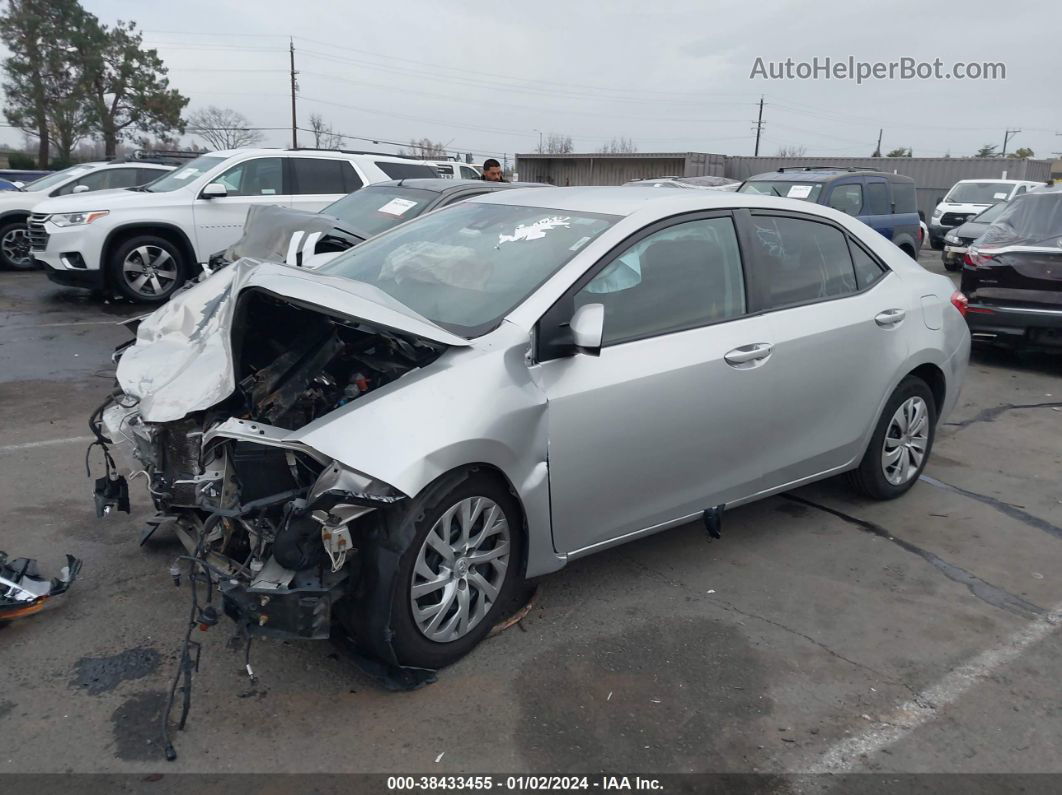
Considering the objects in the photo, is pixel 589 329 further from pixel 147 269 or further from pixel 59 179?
pixel 59 179

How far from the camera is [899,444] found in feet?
16.5

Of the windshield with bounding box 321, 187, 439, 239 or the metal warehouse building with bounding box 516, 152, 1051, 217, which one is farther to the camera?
the metal warehouse building with bounding box 516, 152, 1051, 217

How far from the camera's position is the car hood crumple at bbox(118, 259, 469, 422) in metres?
3.13

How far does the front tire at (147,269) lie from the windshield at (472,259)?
6.90 m

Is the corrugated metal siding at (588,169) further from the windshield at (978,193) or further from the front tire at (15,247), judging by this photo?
the front tire at (15,247)

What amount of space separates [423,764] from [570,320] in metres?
1.71

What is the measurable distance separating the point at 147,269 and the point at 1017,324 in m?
9.65

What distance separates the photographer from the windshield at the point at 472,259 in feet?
11.8

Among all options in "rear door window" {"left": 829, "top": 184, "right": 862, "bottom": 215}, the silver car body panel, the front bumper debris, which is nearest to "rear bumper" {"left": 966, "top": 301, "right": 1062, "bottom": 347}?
"rear door window" {"left": 829, "top": 184, "right": 862, "bottom": 215}

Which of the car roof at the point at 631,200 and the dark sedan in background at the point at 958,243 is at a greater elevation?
the car roof at the point at 631,200

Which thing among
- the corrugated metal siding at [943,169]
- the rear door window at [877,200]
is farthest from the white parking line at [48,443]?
the corrugated metal siding at [943,169]

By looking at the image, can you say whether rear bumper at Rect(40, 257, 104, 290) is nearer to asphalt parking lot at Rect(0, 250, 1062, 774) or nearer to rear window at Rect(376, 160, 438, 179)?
rear window at Rect(376, 160, 438, 179)

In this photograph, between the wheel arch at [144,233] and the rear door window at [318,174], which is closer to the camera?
the wheel arch at [144,233]

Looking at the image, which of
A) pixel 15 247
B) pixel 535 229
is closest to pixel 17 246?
pixel 15 247
